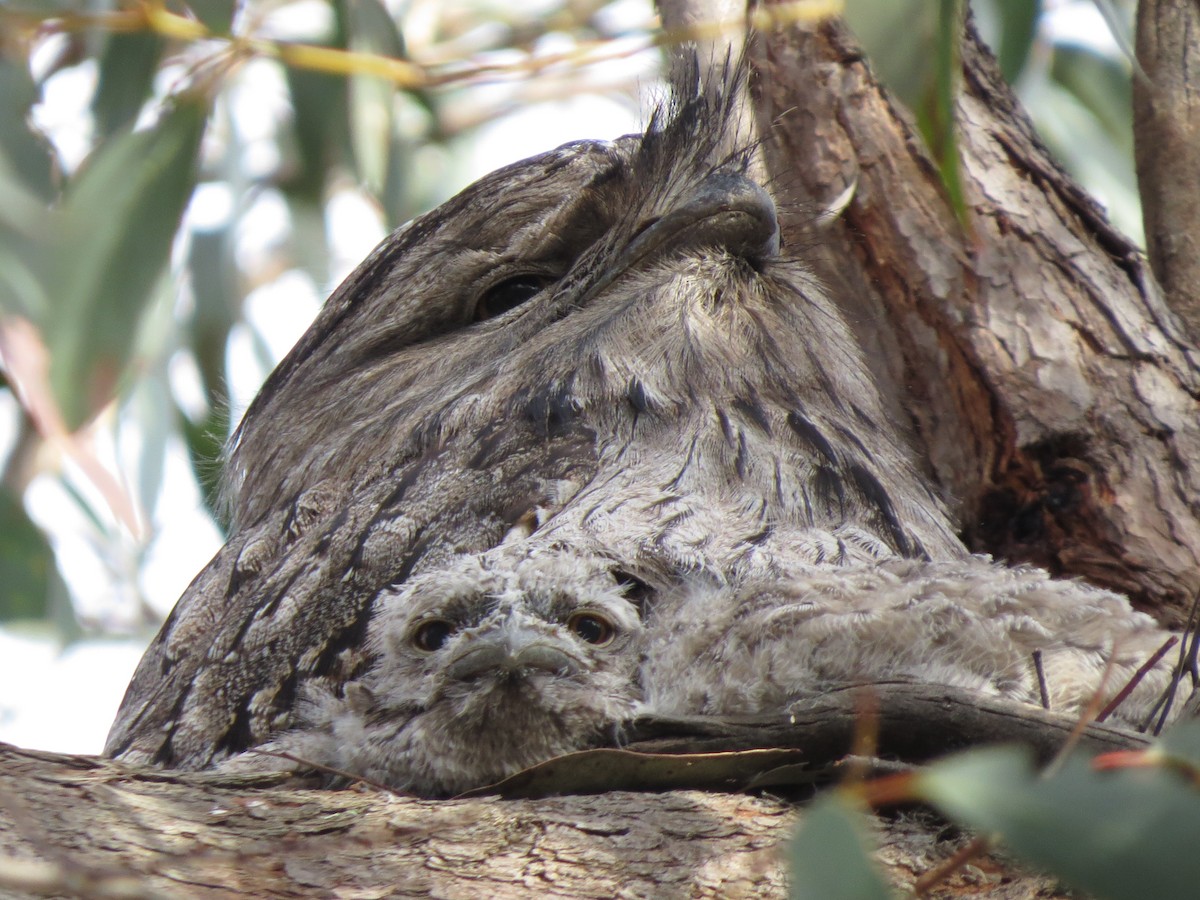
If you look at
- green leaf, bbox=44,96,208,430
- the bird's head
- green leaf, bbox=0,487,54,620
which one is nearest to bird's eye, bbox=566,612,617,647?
the bird's head

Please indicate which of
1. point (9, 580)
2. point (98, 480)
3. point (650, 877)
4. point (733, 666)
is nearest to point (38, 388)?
point (98, 480)

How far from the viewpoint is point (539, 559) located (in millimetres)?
1985

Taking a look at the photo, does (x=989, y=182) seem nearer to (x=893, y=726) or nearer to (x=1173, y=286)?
(x=1173, y=286)

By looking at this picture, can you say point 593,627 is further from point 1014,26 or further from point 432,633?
point 1014,26

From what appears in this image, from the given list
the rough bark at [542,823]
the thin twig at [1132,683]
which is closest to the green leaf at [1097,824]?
the rough bark at [542,823]

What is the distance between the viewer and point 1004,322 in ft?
9.06

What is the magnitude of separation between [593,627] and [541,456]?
1.90ft

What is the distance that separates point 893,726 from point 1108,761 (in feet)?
1.34

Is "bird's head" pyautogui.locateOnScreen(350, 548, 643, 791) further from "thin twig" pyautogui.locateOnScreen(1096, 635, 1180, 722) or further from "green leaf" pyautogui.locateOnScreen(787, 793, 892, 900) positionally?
"green leaf" pyautogui.locateOnScreen(787, 793, 892, 900)

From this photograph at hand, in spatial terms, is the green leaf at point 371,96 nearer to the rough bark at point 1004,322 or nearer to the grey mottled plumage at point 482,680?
the rough bark at point 1004,322

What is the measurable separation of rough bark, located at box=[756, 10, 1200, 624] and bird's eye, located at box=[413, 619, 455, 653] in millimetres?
1264

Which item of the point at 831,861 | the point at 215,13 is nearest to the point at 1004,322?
the point at 215,13

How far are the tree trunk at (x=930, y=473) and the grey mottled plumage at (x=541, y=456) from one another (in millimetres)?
142

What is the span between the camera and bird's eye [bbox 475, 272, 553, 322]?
122 inches
